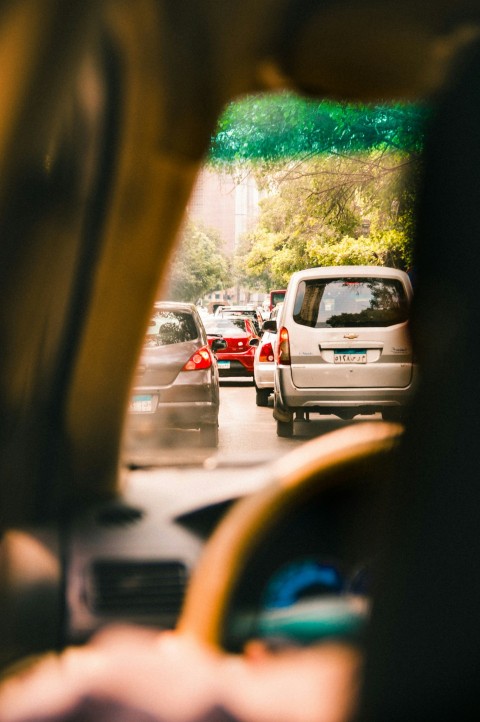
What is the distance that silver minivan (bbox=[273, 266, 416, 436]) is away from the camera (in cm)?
995

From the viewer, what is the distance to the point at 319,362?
10.9m

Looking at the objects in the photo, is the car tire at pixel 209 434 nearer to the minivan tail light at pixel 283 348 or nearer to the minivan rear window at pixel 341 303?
the minivan rear window at pixel 341 303

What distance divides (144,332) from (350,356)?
824cm

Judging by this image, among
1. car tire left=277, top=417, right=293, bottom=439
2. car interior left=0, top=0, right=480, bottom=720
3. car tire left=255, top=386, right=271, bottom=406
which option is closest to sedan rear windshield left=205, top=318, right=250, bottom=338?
car tire left=255, top=386, right=271, bottom=406

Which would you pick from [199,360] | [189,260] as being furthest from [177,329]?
[189,260]

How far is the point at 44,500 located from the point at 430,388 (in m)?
1.56

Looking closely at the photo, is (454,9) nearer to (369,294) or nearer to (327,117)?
(327,117)

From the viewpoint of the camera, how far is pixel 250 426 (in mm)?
12211

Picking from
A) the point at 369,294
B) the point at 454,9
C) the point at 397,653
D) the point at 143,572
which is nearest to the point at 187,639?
the point at 143,572

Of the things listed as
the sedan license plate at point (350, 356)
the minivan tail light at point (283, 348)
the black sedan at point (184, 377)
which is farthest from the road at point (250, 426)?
the minivan tail light at point (283, 348)

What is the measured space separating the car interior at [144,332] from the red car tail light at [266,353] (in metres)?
11.2

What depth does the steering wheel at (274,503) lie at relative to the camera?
5.90 ft

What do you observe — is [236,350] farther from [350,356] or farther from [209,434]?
[209,434]

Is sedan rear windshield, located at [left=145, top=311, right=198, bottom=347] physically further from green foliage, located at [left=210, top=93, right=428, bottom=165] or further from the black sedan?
green foliage, located at [left=210, top=93, right=428, bottom=165]
